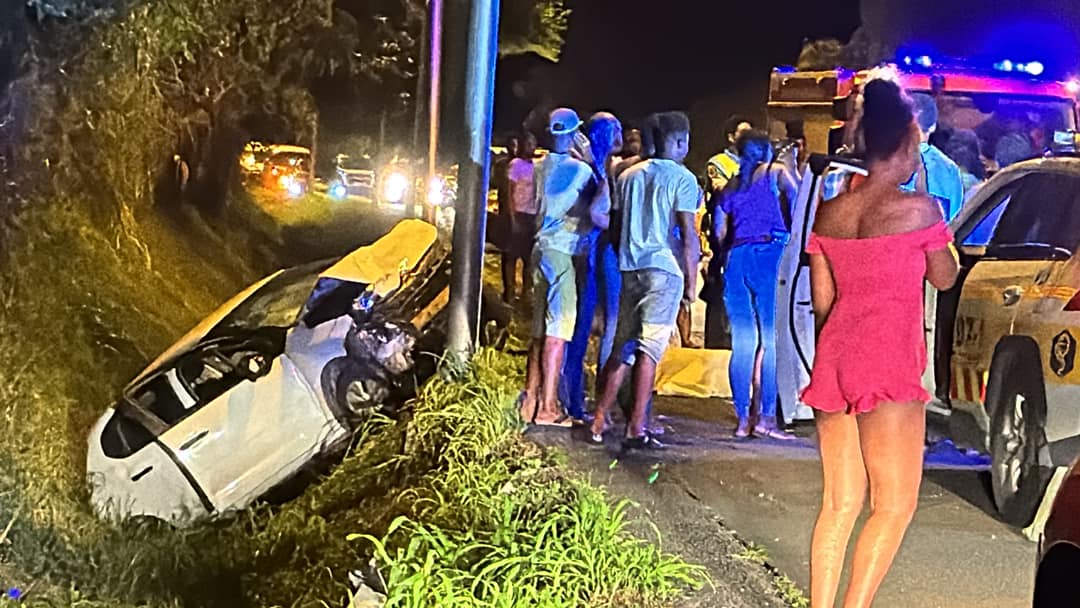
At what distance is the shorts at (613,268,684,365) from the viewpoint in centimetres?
331

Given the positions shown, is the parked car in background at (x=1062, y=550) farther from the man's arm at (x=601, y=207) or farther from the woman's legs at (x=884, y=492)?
the man's arm at (x=601, y=207)

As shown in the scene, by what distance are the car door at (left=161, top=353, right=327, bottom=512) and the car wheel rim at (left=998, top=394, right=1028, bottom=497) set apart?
7.10 ft

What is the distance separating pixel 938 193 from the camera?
9.50ft

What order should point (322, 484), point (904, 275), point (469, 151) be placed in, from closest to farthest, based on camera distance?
point (904, 275) < point (469, 151) < point (322, 484)

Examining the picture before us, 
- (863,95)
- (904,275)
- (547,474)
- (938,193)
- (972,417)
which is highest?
(863,95)

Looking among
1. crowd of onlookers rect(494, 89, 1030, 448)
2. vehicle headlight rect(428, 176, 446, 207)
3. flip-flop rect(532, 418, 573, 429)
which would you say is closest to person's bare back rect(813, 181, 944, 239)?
crowd of onlookers rect(494, 89, 1030, 448)

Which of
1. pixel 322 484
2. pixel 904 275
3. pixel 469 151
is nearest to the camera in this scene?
pixel 904 275

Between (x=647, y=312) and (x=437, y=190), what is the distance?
0.82 m

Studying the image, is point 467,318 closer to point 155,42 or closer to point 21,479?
point 155,42

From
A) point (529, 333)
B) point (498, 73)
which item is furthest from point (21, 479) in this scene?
point (498, 73)

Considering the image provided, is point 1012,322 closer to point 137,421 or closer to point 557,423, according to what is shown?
point 557,423

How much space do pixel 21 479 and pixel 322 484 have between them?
1.12 m

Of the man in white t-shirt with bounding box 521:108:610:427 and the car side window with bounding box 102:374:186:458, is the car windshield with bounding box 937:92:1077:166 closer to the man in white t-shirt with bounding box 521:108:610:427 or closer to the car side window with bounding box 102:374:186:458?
the man in white t-shirt with bounding box 521:108:610:427

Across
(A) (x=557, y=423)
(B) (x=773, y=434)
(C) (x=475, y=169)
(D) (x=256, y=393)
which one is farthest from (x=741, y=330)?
(D) (x=256, y=393)
